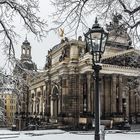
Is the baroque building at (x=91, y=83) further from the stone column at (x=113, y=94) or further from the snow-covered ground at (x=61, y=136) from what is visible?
the snow-covered ground at (x=61, y=136)

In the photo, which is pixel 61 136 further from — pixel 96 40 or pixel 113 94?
pixel 96 40

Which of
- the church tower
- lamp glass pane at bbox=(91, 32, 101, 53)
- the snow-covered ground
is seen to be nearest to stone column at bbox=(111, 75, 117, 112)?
the snow-covered ground

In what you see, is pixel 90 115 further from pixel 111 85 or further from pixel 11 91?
pixel 11 91

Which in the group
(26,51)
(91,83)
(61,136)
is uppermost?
(26,51)

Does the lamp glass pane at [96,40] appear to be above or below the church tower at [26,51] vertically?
below

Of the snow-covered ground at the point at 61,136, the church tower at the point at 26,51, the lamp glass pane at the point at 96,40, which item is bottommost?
the snow-covered ground at the point at 61,136

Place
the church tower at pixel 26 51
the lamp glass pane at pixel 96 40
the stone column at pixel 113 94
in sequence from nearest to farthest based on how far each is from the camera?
the lamp glass pane at pixel 96 40, the stone column at pixel 113 94, the church tower at pixel 26 51

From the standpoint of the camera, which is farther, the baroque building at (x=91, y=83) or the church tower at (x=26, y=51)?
the church tower at (x=26, y=51)

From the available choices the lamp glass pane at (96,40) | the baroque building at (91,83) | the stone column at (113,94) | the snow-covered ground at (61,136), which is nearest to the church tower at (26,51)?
the baroque building at (91,83)

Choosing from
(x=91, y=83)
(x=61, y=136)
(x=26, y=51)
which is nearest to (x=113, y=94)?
(x=91, y=83)

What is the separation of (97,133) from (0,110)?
3.29m

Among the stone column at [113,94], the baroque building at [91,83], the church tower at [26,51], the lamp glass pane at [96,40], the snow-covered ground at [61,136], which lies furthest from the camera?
the church tower at [26,51]

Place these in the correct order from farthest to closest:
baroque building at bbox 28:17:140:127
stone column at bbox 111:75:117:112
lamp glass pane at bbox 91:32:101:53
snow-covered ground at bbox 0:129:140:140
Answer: stone column at bbox 111:75:117:112 → baroque building at bbox 28:17:140:127 → snow-covered ground at bbox 0:129:140:140 → lamp glass pane at bbox 91:32:101:53

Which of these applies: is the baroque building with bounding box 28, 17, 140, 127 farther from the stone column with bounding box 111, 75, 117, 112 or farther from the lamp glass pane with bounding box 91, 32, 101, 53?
the lamp glass pane with bounding box 91, 32, 101, 53
